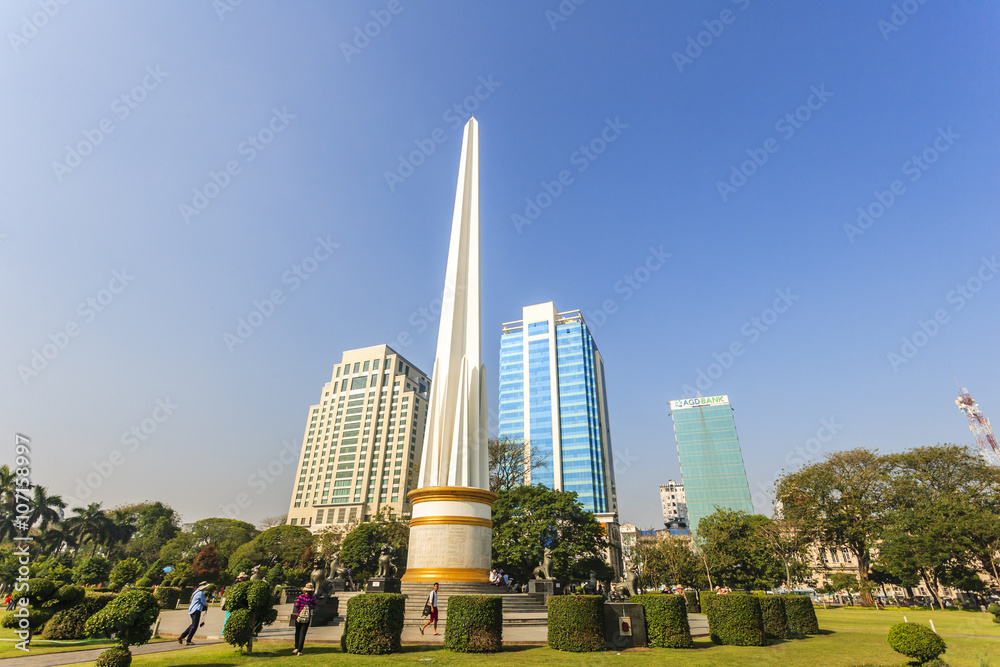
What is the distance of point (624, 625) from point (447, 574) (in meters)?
9.56

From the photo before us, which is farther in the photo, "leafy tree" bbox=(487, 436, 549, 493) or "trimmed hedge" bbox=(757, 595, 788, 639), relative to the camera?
"leafy tree" bbox=(487, 436, 549, 493)

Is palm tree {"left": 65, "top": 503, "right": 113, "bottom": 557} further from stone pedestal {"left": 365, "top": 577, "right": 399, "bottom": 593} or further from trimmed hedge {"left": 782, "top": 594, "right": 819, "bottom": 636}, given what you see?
trimmed hedge {"left": 782, "top": 594, "right": 819, "bottom": 636}

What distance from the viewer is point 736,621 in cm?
1387

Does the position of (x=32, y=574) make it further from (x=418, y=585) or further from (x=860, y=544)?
(x=860, y=544)

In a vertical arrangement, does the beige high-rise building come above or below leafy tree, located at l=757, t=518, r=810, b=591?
above

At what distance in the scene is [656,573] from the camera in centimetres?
6159

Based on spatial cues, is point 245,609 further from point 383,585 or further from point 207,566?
point 207,566

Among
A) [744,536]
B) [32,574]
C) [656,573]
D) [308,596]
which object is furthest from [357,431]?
[308,596]

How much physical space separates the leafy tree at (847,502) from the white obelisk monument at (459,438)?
32252mm

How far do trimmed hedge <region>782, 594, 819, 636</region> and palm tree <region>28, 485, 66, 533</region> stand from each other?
66.1m

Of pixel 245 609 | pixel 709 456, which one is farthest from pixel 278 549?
Result: pixel 709 456

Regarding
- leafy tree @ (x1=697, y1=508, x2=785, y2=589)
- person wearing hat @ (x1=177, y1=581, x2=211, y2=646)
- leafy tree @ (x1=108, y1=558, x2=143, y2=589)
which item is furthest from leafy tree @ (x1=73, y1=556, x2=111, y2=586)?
leafy tree @ (x1=697, y1=508, x2=785, y2=589)

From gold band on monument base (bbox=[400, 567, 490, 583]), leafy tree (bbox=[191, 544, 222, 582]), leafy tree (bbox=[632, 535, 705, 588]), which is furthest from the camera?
leafy tree (bbox=[632, 535, 705, 588])

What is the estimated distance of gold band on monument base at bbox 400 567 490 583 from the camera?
67.1 feet
